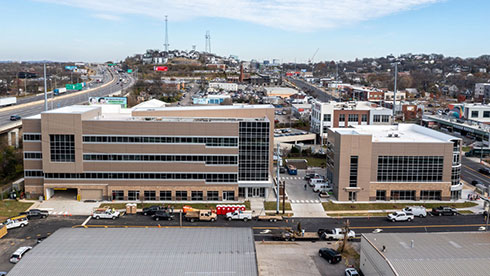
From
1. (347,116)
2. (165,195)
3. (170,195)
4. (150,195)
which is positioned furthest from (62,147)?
(347,116)

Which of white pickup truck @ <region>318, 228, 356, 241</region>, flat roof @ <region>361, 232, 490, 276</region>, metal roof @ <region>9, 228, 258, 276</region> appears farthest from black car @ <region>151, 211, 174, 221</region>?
flat roof @ <region>361, 232, 490, 276</region>

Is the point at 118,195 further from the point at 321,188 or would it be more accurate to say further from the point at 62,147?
the point at 321,188

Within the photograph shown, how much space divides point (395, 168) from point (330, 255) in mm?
16204

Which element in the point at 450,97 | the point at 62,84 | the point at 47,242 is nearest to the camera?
the point at 47,242

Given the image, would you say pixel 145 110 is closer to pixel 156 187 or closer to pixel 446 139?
pixel 156 187

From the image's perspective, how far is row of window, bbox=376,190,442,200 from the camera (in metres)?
38.7

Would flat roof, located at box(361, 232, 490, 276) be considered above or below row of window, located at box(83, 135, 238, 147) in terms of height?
below

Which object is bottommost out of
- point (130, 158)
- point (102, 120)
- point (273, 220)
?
point (273, 220)

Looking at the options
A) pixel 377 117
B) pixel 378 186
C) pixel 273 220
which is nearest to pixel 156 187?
pixel 273 220

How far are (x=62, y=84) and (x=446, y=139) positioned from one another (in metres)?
118

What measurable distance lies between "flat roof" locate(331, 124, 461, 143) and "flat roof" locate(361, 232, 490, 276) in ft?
48.9

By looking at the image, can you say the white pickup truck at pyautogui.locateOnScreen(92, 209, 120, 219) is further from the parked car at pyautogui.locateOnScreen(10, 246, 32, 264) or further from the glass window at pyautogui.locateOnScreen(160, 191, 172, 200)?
the parked car at pyautogui.locateOnScreen(10, 246, 32, 264)

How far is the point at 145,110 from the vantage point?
141 ft

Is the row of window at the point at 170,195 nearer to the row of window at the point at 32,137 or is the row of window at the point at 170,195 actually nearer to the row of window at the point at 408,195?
the row of window at the point at 32,137
